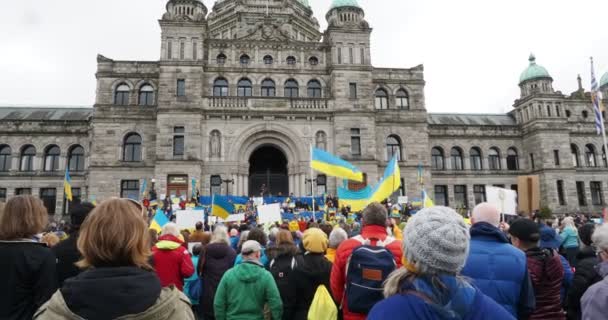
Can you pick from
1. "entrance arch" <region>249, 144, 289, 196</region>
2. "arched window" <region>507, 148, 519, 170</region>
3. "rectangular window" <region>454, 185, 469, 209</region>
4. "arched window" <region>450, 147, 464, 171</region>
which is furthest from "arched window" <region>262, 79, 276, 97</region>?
"arched window" <region>507, 148, 519, 170</region>

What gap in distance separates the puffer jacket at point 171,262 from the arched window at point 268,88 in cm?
2668

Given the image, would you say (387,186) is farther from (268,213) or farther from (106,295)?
(106,295)

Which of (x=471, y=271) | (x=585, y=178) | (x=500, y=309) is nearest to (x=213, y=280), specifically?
(x=471, y=271)

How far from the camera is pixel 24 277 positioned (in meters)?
3.67

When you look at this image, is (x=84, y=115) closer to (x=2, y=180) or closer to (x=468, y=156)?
(x=2, y=180)

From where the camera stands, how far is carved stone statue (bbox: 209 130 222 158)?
→ 2923 centimetres

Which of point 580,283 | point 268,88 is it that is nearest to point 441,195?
point 268,88

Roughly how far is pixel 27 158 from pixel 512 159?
44.6m

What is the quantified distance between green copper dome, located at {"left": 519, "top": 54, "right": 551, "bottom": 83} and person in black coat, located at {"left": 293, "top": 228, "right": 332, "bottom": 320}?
40774 millimetres

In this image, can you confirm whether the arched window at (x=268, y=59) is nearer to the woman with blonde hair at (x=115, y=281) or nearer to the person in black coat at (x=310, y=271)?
the person in black coat at (x=310, y=271)

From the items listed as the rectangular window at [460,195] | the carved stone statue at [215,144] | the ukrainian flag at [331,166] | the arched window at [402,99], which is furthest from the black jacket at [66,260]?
the rectangular window at [460,195]

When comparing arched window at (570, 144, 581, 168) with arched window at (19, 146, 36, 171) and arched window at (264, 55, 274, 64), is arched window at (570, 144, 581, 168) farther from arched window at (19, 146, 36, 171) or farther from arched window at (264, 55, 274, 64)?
arched window at (19, 146, 36, 171)

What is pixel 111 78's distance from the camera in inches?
1241

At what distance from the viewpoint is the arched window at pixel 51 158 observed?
33719 mm
